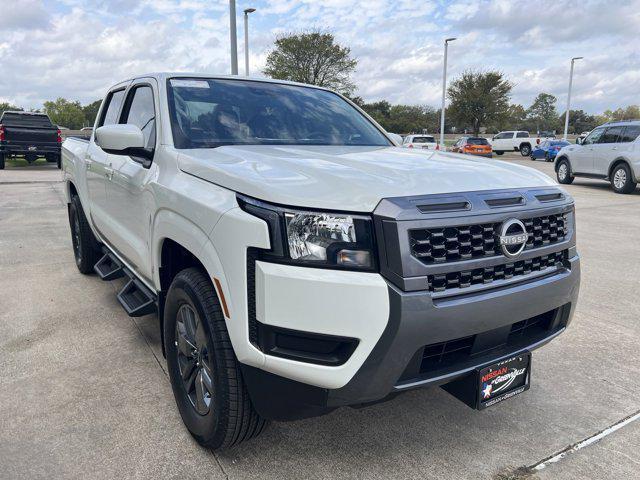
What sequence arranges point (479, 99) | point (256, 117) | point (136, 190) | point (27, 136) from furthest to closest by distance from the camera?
point (479, 99) → point (27, 136) → point (256, 117) → point (136, 190)

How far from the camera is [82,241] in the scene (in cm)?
525

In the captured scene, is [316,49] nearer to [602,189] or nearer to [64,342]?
[602,189]

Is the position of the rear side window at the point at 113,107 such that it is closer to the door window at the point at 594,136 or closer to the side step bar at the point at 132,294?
the side step bar at the point at 132,294

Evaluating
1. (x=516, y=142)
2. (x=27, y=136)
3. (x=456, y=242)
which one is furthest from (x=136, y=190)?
(x=516, y=142)

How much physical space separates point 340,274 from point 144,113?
2252mm

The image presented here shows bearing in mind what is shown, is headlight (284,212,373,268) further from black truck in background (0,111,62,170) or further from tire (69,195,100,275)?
black truck in background (0,111,62,170)

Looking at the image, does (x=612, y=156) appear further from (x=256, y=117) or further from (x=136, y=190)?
(x=136, y=190)

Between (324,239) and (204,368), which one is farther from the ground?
(324,239)

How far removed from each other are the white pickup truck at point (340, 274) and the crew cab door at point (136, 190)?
0.26 ft

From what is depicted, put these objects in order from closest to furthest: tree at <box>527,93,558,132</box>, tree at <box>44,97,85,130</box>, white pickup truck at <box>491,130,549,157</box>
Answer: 1. white pickup truck at <box>491,130,549,157</box>
2. tree at <box>44,97,85,130</box>
3. tree at <box>527,93,558,132</box>

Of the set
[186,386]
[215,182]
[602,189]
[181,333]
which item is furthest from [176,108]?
[602,189]

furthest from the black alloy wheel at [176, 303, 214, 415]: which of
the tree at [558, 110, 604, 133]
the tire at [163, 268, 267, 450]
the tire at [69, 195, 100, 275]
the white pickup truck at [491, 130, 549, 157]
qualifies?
the tree at [558, 110, 604, 133]

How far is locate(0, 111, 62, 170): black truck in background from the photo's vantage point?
17.9 meters

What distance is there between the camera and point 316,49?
4250 centimetres
